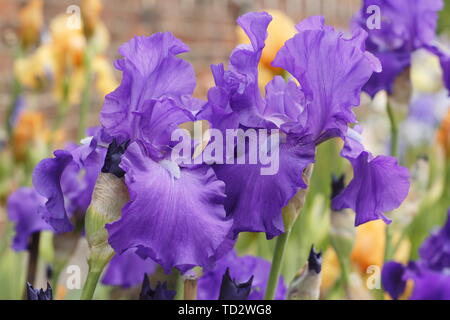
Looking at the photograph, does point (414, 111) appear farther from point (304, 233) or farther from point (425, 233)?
point (304, 233)

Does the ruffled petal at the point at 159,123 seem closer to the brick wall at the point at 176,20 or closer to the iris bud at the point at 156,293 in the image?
the iris bud at the point at 156,293

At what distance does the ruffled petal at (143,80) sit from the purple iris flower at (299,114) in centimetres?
3

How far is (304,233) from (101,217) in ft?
1.70

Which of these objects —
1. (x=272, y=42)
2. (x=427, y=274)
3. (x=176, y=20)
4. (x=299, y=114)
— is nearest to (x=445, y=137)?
(x=272, y=42)

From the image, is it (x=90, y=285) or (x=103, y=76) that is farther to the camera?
(x=103, y=76)

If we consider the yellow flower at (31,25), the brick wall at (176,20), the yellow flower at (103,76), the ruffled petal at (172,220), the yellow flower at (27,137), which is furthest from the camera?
the brick wall at (176,20)

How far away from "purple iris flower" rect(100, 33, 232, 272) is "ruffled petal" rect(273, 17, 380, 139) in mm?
80

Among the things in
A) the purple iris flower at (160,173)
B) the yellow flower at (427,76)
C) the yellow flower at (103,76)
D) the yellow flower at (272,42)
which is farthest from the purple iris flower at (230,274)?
the yellow flower at (427,76)

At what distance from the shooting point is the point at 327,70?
0.47 m

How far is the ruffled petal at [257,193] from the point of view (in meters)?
0.44

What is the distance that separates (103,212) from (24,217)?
1.03 feet

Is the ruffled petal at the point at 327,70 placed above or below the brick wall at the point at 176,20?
below

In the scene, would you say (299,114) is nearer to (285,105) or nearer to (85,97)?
(285,105)

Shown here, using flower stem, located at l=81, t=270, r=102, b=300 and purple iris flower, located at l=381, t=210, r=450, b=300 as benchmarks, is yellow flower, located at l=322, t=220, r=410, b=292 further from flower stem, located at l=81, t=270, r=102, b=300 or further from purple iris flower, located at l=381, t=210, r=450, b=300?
flower stem, located at l=81, t=270, r=102, b=300
